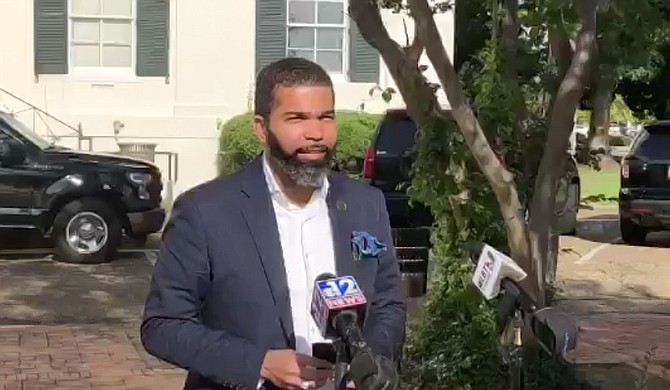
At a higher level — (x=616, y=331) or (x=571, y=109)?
(x=571, y=109)

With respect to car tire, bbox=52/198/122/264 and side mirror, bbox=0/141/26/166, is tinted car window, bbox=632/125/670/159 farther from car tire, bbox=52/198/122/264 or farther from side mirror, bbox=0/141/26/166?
side mirror, bbox=0/141/26/166

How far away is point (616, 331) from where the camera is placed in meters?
9.73

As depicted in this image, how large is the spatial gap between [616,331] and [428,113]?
3.57m

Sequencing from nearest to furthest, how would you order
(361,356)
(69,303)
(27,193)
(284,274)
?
(361,356), (284,274), (69,303), (27,193)

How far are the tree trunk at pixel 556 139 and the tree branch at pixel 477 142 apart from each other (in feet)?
0.34

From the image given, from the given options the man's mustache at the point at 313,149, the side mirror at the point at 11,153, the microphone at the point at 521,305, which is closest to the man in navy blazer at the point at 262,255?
the man's mustache at the point at 313,149

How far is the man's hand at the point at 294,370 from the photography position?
2.74 meters

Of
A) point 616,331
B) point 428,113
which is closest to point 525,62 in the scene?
point 428,113

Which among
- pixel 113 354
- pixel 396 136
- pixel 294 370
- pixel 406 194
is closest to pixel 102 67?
pixel 396 136

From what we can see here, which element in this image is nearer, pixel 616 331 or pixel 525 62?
pixel 525 62

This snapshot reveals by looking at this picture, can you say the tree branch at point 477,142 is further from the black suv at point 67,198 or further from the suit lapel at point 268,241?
the black suv at point 67,198

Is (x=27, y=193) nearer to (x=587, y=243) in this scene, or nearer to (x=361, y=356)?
(x=587, y=243)

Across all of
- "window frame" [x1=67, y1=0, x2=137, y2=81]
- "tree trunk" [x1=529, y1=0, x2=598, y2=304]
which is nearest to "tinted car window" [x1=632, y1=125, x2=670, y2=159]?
"window frame" [x1=67, y1=0, x2=137, y2=81]

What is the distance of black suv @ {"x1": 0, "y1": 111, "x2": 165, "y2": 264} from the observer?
13.0 metres
